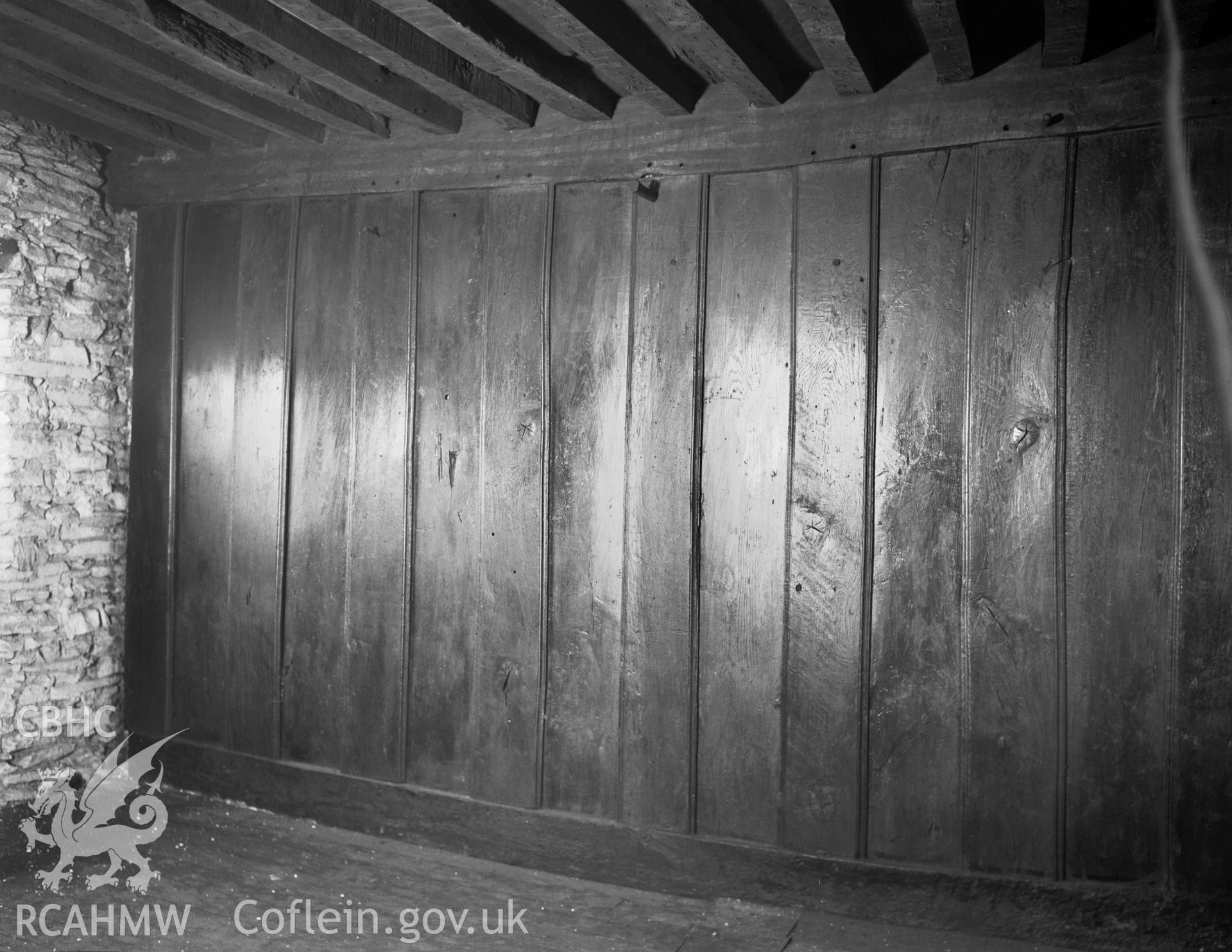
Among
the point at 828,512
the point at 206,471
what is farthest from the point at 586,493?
the point at 206,471

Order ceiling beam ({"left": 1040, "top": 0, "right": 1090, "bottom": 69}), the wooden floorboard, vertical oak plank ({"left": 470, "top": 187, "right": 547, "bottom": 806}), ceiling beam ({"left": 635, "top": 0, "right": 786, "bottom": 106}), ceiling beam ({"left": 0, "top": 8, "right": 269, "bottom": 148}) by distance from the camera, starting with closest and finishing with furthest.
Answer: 1. ceiling beam ({"left": 1040, "top": 0, "right": 1090, "bottom": 69})
2. ceiling beam ({"left": 635, "top": 0, "right": 786, "bottom": 106})
3. the wooden floorboard
4. ceiling beam ({"left": 0, "top": 8, "right": 269, "bottom": 148})
5. vertical oak plank ({"left": 470, "top": 187, "right": 547, "bottom": 806})

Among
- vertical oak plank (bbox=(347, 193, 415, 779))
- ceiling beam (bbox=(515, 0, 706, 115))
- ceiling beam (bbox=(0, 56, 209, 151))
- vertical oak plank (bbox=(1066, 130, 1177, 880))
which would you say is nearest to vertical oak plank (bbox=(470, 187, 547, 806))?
vertical oak plank (bbox=(347, 193, 415, 779))

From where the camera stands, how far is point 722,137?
2.68m

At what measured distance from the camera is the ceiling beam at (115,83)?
254 centimetres

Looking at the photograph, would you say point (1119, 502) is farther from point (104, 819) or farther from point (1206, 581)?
point (104, 819)

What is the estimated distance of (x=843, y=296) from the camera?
2.56 meters

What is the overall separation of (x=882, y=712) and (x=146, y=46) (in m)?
2.52

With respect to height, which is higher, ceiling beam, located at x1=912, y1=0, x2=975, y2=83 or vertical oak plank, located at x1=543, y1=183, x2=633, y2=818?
ceiling beam, located at x1=912, y1=0, x2=975, y2=83

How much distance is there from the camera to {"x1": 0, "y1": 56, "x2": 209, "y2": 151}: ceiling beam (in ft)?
8.89

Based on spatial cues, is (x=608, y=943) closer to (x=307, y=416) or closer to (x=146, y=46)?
(x=307, y=416)

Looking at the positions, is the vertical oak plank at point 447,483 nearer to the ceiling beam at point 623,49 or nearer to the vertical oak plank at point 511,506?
the vertical oak plank at point 511,506

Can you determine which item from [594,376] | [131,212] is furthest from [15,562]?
[594,376]

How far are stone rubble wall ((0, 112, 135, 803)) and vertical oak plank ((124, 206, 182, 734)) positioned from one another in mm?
41

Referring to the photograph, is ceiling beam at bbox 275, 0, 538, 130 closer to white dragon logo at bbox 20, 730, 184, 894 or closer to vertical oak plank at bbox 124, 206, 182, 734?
A: vertical oak plank at bbox 124, 206, 182, 734
